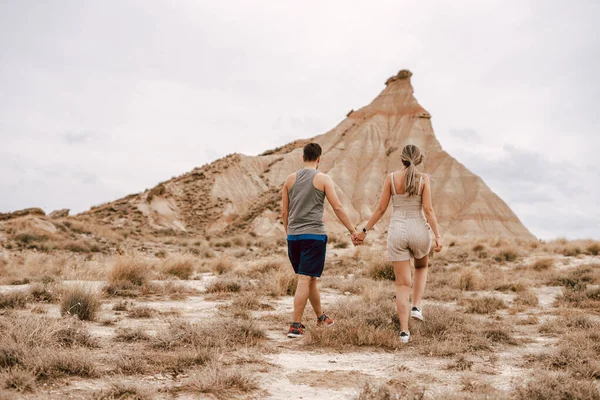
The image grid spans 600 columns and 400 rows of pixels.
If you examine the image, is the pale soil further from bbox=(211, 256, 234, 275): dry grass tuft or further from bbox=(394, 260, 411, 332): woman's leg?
bbox=(211, 256, 234, 275): dry grass tuft

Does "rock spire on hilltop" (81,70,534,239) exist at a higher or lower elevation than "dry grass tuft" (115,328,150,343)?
higher

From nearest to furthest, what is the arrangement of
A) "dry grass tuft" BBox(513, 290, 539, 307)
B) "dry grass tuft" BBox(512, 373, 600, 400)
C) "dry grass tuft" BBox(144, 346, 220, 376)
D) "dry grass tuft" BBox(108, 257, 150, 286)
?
"dry grass tuft" BBox(512, 373, 600, 400)
"dry grass tuft" BBox(144, 346, 220, 376)
"dry grass tuft" BBox(513, 290, 539, 307)
"dry grass tuft" BBox(108, 257, 150, 286)

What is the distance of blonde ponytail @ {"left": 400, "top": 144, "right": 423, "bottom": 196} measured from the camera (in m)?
5.38

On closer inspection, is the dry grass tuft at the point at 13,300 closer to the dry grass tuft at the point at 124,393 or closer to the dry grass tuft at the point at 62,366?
the dry grass tuft at the point at 62,366

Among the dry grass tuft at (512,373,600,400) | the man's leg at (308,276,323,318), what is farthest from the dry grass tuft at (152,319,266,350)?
the dry grass tuft at (512,373,600,400)

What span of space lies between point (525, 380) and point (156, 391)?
300 cm

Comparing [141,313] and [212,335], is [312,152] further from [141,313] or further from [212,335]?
[141,313]

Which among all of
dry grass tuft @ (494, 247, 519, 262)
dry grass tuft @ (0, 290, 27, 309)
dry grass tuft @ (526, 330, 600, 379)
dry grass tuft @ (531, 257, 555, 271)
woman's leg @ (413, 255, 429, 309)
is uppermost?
dry grass tuft @ (494, 247, 519, 262)

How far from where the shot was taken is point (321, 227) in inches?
220

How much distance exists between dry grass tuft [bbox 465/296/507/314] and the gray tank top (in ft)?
11.1

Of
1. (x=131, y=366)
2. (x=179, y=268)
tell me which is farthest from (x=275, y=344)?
(x=179, y=268)

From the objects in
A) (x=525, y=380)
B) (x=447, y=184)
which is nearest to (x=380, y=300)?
(x=525, y=380)

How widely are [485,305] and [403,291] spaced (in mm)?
2955

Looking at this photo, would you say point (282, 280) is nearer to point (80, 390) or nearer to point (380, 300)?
point (380, 300)
